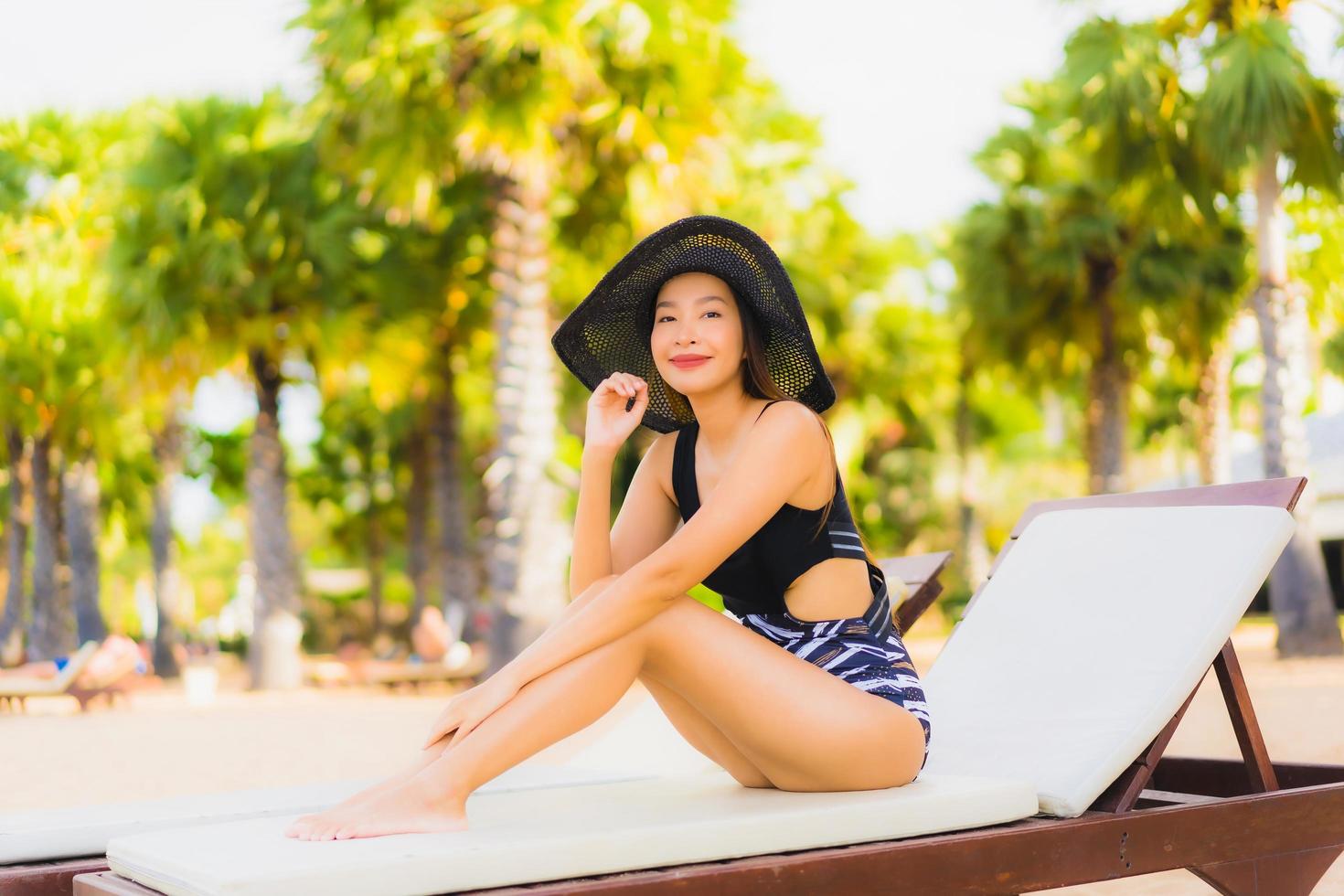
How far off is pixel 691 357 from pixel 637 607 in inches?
27.1

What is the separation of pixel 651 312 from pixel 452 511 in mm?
17503

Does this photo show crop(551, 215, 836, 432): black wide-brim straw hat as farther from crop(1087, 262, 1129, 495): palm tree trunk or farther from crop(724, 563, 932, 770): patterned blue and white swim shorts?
crop(1087, 262, 1129, 495): palm tree trunk

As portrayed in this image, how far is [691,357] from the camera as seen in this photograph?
10.2ft

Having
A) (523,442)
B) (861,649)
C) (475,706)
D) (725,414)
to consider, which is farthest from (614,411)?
(523,442)

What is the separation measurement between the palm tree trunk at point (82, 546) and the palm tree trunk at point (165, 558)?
96 cm

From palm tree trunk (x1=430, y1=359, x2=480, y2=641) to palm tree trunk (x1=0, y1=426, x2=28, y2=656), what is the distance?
770 cm

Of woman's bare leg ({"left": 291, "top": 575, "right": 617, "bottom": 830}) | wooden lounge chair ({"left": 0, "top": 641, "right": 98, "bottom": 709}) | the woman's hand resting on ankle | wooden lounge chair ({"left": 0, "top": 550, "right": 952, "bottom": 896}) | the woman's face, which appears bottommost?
wooden lounge chair ({"left": 0, "top": 641, "right": 98, "bottom": 709})

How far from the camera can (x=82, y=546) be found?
75.1ft

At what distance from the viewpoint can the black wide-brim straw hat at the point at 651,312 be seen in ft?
10.2

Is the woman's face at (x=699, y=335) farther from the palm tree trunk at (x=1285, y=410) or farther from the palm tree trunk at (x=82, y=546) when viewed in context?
the palm tree trunk at (x=82, y=546)

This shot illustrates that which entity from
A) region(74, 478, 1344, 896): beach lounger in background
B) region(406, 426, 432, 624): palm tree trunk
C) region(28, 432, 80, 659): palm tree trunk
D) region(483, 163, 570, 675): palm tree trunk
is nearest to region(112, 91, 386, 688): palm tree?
region(483, 163, 570, 675): palm tree trunk

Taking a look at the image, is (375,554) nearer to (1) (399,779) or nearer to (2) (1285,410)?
(2) (1285,410)

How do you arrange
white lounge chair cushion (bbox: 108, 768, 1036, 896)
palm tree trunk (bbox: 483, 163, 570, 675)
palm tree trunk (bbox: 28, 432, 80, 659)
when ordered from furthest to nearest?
palm tree trunk (bbox: 28, 432, 80, 659)
palm tree trunk (bbox: 483, 163, 570, 675)
white lounge chair cushion (bbox: 108, 768, 1036, 896)

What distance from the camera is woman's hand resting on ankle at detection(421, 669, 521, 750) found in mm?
2594
